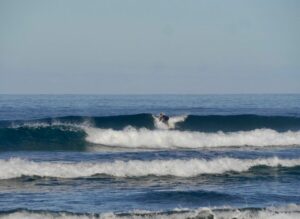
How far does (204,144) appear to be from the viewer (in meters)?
29.1

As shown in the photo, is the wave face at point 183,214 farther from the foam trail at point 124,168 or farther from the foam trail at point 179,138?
the foam trail at point 179,138

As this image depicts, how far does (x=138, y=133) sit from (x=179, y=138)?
1.97 metres

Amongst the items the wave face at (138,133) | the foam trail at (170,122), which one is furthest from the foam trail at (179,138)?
the foam trail at (170,122)

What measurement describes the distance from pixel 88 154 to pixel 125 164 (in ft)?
14.5

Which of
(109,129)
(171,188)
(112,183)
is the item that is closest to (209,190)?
(171,188)

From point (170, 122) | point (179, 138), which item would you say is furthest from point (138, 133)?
point (170, 122)

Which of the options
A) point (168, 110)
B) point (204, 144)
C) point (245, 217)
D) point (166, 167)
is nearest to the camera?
point (245, 217)

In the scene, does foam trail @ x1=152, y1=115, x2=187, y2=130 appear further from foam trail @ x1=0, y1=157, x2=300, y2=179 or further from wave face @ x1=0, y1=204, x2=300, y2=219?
wave face @ x1=0, y1=204, x2=300, y2=219

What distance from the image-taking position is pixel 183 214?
14.7m

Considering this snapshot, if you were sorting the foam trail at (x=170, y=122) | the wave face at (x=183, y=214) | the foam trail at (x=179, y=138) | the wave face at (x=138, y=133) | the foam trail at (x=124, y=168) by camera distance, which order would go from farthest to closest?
the foam trail at (x=170, y=122)
the foam trail at (x=179, y=138)
the wave face at (x=138, y=133)
the foam trail at (x=124, y=168)
the wave face at (x=183, y=214)

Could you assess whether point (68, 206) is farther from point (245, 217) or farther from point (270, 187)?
point (270, 187)

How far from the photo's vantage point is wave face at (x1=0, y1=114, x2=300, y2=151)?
28.2 metres

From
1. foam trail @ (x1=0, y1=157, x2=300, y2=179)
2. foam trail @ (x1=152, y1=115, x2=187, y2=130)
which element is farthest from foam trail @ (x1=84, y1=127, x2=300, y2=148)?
foam trail @ (x1=0, y1=157, x2=300, y2=179)

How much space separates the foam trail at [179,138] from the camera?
29.1 m
